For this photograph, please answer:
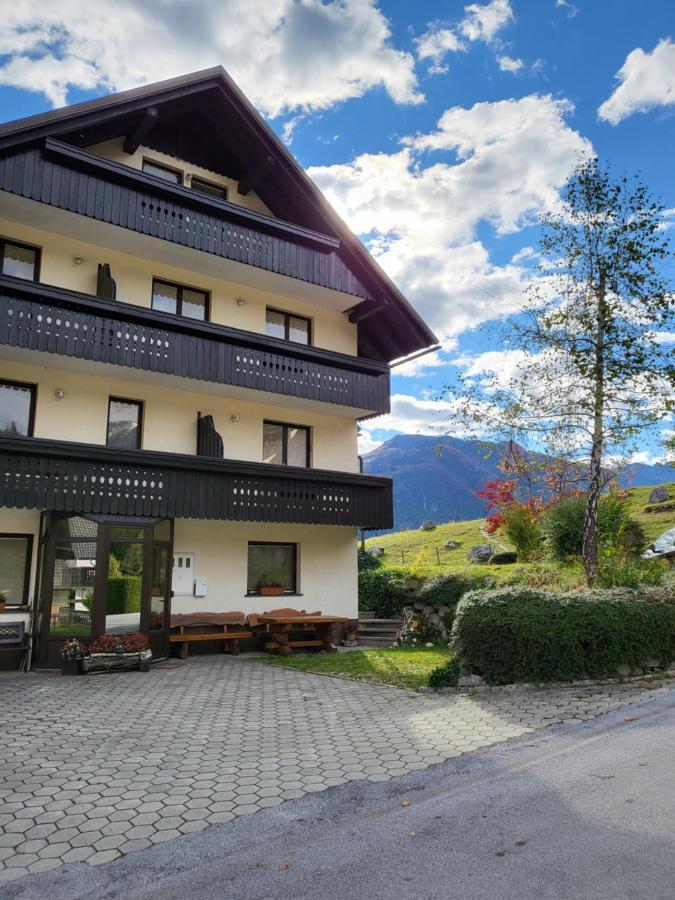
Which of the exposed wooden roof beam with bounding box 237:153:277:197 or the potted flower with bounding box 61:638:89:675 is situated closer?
the potted flower with bounding box 61:638:89:675

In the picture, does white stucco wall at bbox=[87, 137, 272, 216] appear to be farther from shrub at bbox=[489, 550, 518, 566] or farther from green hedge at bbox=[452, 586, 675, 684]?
shrub at bbox=[489, 550, 518, 566]

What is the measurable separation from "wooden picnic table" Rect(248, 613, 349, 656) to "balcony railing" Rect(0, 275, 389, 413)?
557 cm

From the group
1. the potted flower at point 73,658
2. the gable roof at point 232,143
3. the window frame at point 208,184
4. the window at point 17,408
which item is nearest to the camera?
the potted flower at point 73,658

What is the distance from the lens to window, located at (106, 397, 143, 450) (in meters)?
15.4

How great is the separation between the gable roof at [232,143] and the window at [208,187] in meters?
0.42

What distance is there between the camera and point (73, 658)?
12203mm

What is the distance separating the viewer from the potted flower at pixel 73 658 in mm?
12203

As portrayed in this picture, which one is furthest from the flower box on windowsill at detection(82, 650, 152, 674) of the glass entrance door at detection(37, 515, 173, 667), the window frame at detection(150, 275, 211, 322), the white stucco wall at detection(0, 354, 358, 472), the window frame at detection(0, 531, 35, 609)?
the window frame at detection(150, 275, 211, 322)

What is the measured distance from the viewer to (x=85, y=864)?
4.30 meters

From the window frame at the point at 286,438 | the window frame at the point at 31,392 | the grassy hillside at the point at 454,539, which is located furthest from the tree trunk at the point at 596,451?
the window frame at the point at 31,392

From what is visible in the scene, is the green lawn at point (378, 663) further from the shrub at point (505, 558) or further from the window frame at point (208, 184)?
the window frame at point (208, 184)

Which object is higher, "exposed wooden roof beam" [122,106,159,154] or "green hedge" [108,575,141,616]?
"exposed wooden roof beam" [122,106,159,154]

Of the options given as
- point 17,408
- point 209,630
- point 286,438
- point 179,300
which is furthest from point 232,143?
point 209,630

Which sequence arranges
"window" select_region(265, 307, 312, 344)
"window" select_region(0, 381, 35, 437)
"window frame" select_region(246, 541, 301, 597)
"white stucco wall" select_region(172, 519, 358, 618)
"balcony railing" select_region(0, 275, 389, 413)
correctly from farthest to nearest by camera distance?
"window" select_region(265, 307, 312, 344) < "window frame" select_region(246, 541, 301, 597) < "white stucco wall" select_region(172, 519, 358, 618) < "window" select_region(0, 381, 35, 437) < "balcony railing" select_region(0, 275, 389, 413)
